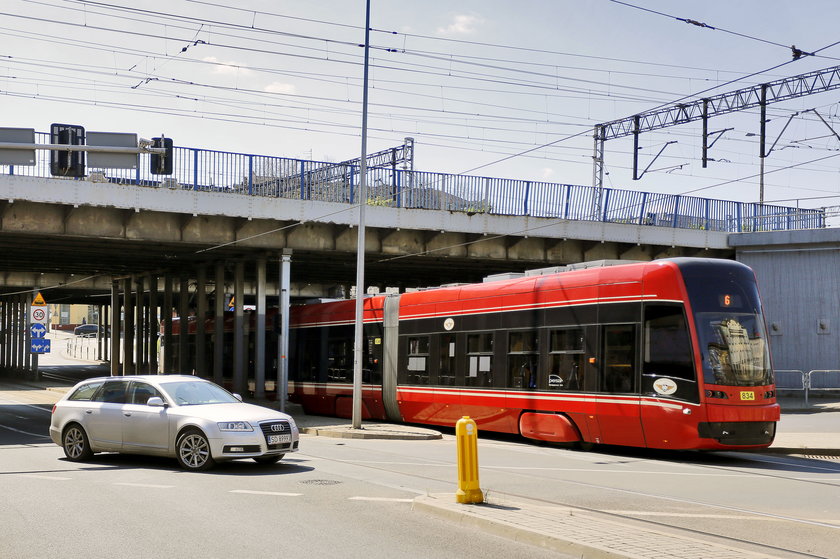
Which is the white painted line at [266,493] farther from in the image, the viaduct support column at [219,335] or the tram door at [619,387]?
A: the viaduct support column at [219,335]

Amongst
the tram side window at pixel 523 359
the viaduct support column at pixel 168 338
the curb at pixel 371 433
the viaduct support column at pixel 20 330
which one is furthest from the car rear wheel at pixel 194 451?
the viaduct support column at pixel 20 330

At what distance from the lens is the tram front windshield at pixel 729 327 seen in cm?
1598

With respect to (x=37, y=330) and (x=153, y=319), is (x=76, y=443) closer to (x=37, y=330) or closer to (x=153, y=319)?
(x=153, y=319)

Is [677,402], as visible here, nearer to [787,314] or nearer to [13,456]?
[13,456]

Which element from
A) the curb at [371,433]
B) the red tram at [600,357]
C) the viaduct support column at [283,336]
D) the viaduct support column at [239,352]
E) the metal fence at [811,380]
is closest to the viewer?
the red tram at [600,357]

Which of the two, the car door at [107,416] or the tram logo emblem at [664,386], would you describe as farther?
Answer: the tram logo emblem at [664,386]

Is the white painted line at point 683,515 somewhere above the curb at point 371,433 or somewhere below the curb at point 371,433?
above

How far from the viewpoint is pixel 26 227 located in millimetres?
25797

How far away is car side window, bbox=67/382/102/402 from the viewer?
50.5 ft

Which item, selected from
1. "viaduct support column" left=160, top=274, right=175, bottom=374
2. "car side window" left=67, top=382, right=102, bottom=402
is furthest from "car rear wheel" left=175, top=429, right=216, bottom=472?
"viaduct support column" left=160, top=274, right=175, bottom=374

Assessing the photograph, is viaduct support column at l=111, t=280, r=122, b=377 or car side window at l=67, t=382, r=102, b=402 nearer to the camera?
car side window at l=67, t=382, r=102, b=402

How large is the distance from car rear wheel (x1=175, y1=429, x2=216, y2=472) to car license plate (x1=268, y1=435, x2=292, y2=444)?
2.80ft

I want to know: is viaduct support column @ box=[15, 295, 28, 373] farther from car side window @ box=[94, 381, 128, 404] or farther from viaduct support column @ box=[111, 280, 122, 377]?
car side window @ box=[94, 381, 128, 404]

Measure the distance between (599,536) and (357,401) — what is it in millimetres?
15284
